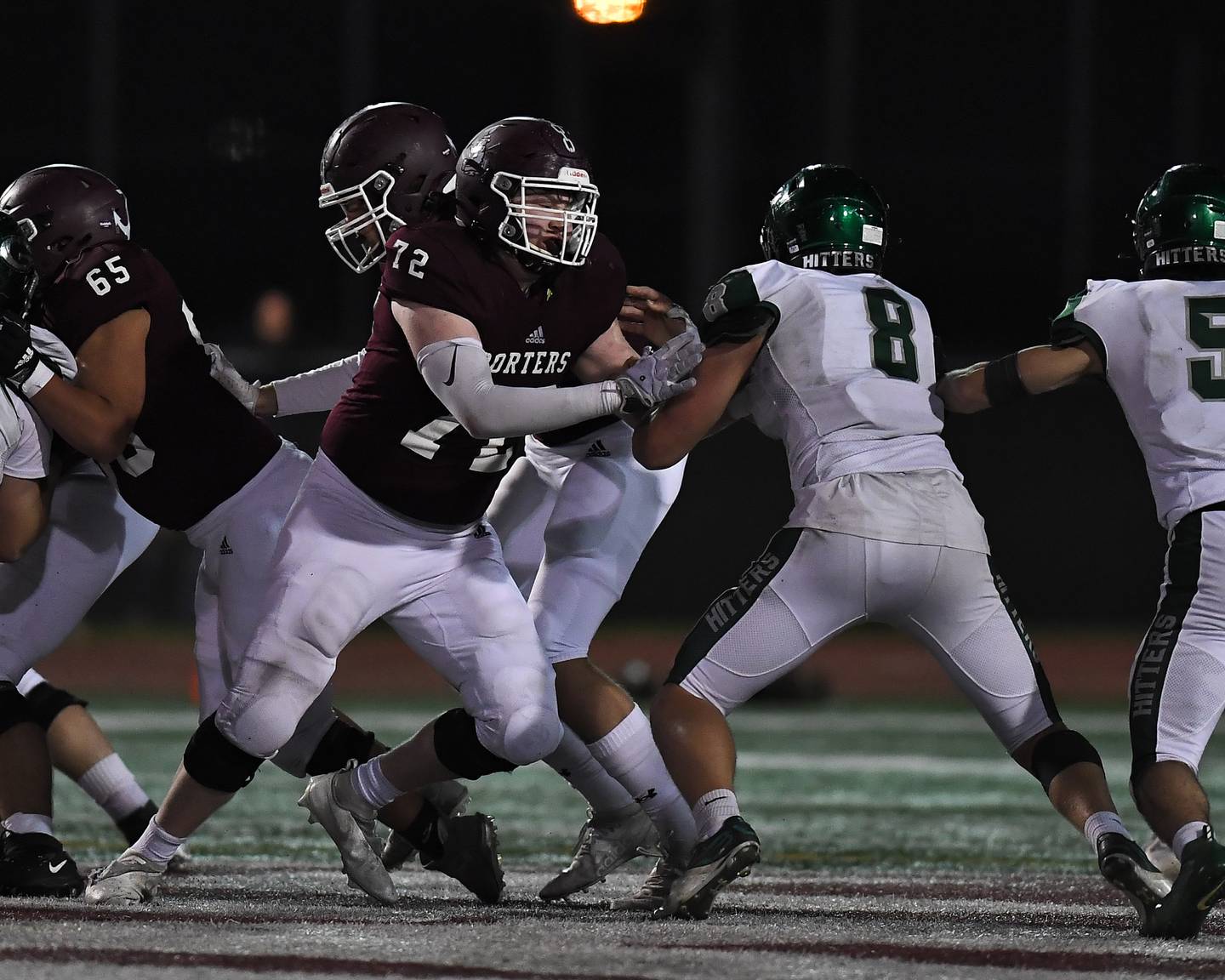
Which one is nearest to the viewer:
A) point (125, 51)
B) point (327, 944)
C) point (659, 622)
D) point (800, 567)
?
point (327, 944)

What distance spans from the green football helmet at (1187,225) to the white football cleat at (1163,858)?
1.29m

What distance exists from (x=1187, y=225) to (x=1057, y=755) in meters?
1.19

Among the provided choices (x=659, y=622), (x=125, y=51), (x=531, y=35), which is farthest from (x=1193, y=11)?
(x=125, y=51)

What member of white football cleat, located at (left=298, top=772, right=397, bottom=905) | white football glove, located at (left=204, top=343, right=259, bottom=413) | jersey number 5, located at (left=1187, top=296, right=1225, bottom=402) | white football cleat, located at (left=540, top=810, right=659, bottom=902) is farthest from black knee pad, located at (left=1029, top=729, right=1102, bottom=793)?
white football glove, located at (left=204, top=343, right=259, bottom=413)

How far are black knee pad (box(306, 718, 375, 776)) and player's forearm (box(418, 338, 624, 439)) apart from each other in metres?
1.00

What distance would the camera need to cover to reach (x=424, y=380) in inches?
151

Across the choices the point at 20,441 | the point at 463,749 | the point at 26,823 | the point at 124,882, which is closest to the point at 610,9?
the point at 20,441

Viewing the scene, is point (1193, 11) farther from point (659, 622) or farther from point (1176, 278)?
point (1176, 278)

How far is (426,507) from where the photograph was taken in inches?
153

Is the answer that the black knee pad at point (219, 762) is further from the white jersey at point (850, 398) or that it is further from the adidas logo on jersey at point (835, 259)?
the adidas logo on jersey at point (835, 259)

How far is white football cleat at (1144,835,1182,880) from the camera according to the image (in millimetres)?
4191

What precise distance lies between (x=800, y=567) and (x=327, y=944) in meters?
1.22

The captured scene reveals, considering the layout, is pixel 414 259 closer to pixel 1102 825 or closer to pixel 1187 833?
pixel 1102 825

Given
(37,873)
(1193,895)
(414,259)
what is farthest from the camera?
(37,873)
